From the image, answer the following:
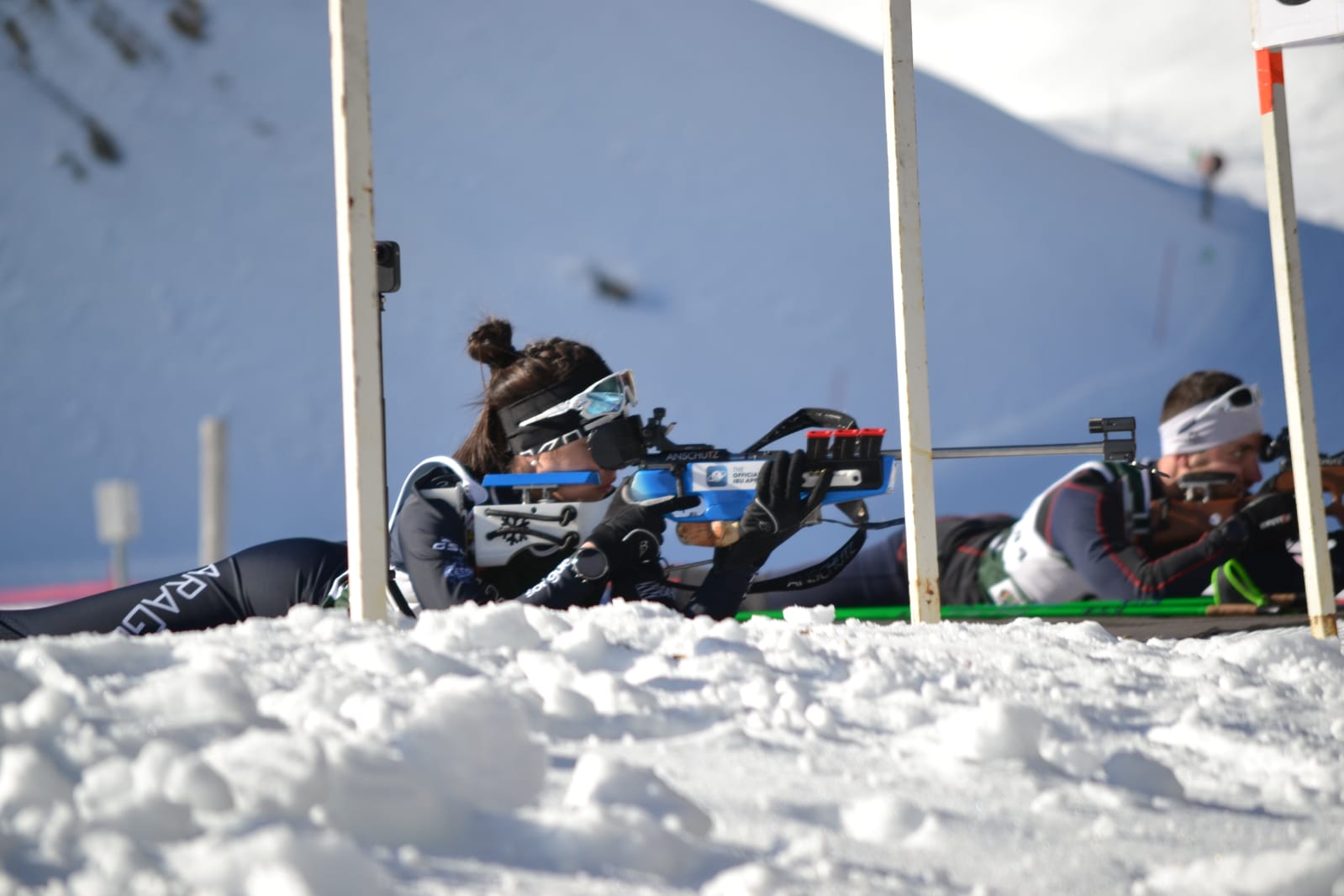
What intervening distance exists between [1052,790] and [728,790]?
366 millimetres

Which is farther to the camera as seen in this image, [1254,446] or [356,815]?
[1254,446]

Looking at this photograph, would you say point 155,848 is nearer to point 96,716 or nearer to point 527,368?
point 96,716

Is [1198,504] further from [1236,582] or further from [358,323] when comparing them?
[358,323]

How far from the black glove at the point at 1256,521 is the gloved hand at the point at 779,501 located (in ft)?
6.85

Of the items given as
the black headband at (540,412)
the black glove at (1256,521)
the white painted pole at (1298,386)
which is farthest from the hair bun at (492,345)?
the black glove at (1256,521)

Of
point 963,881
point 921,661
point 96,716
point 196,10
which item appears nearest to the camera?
point 963,881

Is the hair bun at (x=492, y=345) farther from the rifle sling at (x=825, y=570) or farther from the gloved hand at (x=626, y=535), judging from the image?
the rifle sling at (x=825, y=570)

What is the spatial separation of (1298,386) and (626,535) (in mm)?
1529

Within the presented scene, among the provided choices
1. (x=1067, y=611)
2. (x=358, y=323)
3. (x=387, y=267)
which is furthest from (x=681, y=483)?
(x=1067, y=611)

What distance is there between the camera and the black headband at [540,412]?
3088 millimetres

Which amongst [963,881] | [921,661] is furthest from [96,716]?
[921,661]

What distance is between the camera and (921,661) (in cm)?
179

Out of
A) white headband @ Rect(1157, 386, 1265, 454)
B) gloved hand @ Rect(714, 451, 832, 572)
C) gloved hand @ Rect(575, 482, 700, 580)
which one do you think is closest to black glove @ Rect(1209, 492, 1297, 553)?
white headband @ Rect(1157, 386, 1265, 454)

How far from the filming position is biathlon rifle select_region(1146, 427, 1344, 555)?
15.0ft
